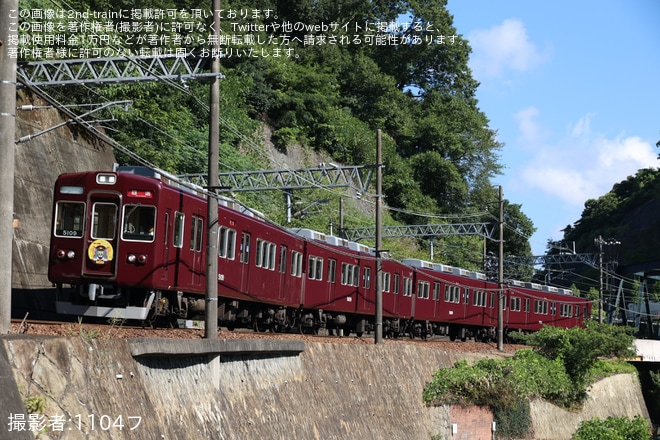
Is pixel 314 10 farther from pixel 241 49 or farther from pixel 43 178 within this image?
pixel 43 178

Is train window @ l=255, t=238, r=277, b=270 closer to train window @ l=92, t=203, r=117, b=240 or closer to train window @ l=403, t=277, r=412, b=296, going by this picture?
train window @ l=92, t=203, r=117, b=240

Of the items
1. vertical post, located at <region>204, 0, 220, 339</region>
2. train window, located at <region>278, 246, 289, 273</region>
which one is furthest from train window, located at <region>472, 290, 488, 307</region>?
vertical post, located at <region>204, 0, 220, 339</region>

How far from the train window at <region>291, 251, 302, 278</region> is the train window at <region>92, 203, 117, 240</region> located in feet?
29.4

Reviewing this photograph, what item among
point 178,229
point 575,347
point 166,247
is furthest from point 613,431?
point 166,247

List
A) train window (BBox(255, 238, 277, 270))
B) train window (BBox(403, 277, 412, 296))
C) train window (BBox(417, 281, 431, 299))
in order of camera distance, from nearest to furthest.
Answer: train window (BBox(255, 238, 277, 270)) < train window (BBox(403, 277, 412, 296)) < train window (BBox(417, 281, 431, 299))

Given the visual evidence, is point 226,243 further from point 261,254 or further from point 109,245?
point 109,245

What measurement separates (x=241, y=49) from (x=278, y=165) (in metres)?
7.22

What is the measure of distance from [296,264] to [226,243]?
5556mm

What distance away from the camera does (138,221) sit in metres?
18.4

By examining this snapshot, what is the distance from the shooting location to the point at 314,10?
72.1m

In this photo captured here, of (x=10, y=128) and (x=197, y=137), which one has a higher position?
(x=197, y=137)

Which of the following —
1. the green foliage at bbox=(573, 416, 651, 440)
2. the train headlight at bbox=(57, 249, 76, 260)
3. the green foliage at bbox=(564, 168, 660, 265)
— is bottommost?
the green foliage at bbox=(573, 416, 651, 440)

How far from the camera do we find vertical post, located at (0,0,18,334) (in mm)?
11234

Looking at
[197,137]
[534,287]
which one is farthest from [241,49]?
[534,287]
